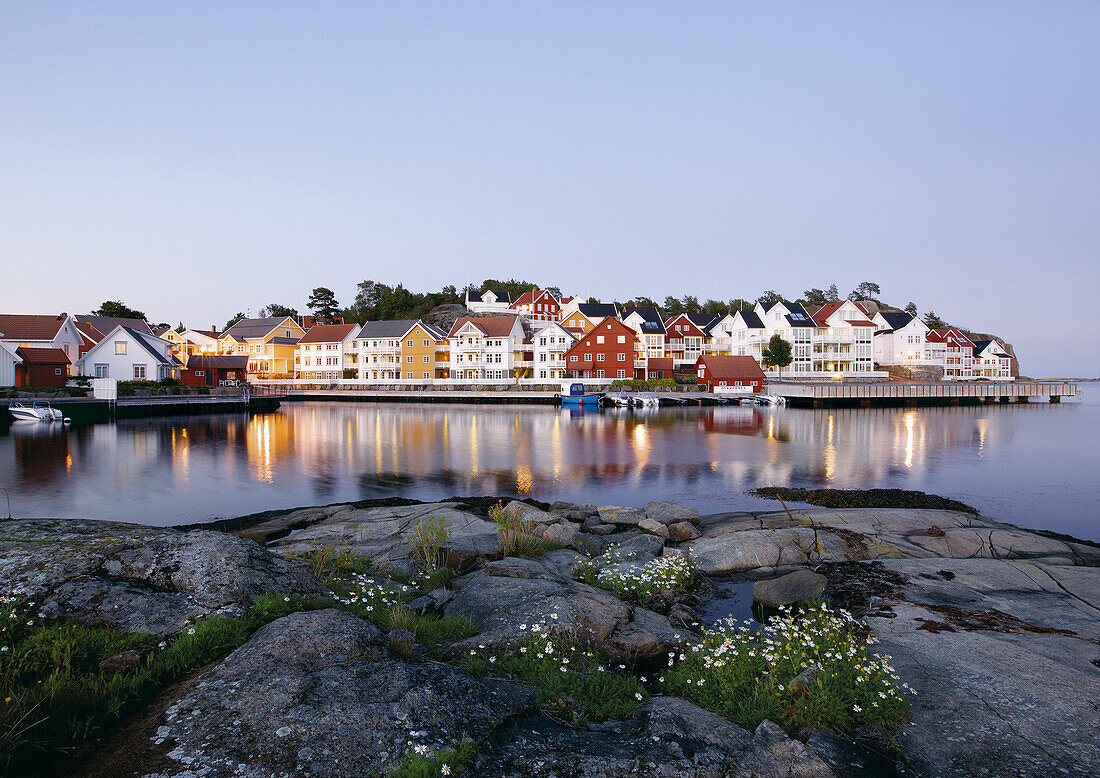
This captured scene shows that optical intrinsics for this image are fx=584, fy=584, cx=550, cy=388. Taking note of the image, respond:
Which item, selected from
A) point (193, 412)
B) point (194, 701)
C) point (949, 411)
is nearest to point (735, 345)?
point (949, 411)

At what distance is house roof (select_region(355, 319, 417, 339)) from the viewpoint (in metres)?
94.7

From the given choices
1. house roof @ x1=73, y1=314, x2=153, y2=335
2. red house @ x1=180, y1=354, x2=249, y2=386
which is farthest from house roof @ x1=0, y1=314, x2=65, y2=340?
red house @ x1=180, y1=354, x2=249, y2=386

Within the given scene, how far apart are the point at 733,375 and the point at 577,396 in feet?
84.0

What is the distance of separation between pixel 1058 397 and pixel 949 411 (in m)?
38.5

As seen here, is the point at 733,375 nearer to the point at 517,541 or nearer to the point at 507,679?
the point at 517,541

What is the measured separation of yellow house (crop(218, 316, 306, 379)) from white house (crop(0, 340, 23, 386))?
142 ft

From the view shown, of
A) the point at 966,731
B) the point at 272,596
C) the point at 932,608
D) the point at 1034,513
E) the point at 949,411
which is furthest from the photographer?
the point at 949,411

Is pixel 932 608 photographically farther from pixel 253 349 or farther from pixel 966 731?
pixel 253 349

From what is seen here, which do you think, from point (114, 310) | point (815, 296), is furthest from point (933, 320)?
point (114, 310)

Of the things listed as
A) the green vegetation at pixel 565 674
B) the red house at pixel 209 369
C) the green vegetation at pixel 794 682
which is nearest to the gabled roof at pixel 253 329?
the red house at pixel 209 369

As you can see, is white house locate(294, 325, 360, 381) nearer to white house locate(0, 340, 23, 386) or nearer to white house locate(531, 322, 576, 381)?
white house locate(531, 322, 576, 381)

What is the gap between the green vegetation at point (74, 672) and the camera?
14.0 feet

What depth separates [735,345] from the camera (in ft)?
344

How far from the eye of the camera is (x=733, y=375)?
85438 millimetres
